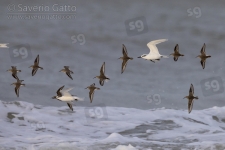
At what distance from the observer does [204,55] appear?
21.7m

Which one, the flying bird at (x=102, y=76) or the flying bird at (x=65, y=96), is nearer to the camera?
the flying bird at (x=102, y=76)

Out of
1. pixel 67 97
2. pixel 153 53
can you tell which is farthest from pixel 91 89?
pixel 153 53

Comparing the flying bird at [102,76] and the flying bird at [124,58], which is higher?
the flying bird at [124,58]

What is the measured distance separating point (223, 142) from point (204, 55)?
1679 cm

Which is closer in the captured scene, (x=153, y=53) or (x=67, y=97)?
(x=153, y=53)

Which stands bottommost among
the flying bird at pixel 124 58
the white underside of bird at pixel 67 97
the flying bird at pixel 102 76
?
the white underside of bird at pixel 67 97

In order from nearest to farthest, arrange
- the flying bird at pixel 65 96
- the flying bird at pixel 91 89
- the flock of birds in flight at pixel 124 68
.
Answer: the flock of birds in flight at pixel 124 68, the flying bird at pixel 65 96, the flying bird at pixel 91 89

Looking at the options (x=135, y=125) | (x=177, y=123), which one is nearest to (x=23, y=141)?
(x=135, y=125)

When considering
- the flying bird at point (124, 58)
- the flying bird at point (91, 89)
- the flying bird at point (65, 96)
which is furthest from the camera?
the flying bird at point (91, 89)

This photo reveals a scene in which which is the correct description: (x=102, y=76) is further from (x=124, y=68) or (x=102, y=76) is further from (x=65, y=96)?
(x=65, y=96)

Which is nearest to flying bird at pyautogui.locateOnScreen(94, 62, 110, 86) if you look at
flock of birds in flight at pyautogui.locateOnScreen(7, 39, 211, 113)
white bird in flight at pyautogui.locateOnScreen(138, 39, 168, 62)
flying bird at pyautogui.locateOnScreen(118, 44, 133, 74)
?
flock of birds in flight at pyautogui.locateOnScreen(7, 39, 211, 113)

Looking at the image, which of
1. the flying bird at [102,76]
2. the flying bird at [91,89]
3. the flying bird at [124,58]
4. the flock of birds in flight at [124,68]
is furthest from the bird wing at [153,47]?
the flying bird at [91,89]

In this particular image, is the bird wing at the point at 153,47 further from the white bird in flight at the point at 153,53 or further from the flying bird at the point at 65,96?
the flying bird at the point at 65,96

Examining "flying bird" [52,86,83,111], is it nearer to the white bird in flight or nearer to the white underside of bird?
the white underside of bird
